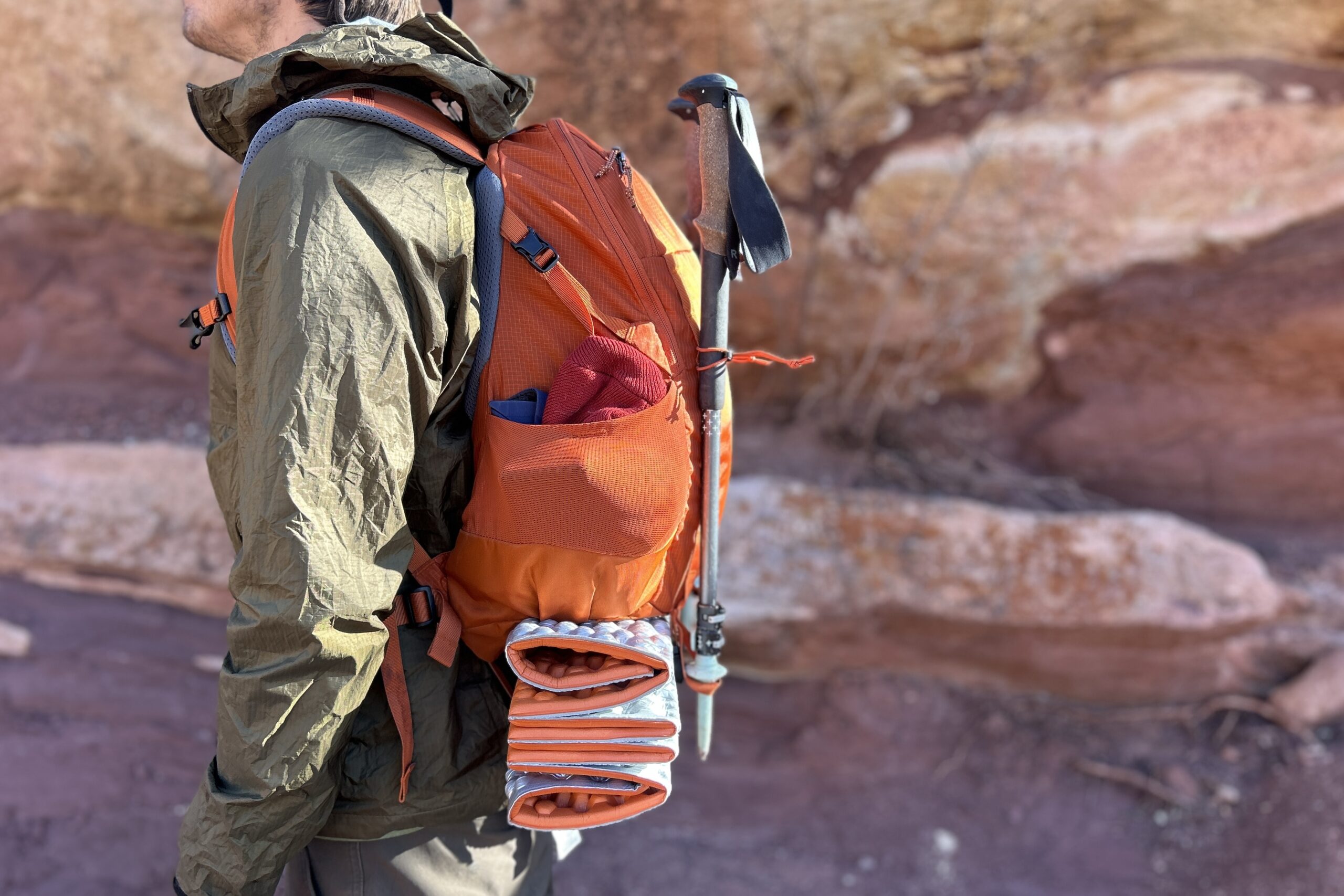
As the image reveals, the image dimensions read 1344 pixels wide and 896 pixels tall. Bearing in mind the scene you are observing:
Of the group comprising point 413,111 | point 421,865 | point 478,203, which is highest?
point 413,111

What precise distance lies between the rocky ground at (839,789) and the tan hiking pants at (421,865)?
146 cm

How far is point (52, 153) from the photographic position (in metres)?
3.32

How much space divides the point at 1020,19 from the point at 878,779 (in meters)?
2.61

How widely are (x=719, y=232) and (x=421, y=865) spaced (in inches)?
36.4

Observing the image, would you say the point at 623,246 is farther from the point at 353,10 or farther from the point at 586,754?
the point at 586,754

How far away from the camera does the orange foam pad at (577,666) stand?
1143 mm

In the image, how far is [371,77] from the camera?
1.16 metres

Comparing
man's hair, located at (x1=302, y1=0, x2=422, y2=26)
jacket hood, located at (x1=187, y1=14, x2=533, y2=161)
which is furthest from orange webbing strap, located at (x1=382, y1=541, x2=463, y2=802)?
man's hair, located at (x1=302, y1=0, x2=422, y2=26)

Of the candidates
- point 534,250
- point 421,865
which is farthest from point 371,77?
point 421,865

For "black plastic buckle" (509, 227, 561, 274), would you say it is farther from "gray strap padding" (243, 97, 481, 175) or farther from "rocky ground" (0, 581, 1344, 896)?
"rocky ground" (0, 581, 1344, 896)

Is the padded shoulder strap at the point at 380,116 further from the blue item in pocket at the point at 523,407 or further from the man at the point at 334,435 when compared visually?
the blue item in pocket at the point at 523,407

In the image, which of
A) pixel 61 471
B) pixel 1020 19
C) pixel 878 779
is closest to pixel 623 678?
pixel 878 779

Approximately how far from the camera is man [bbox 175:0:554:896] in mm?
998

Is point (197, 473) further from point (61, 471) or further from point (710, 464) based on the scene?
point (710, 464)
